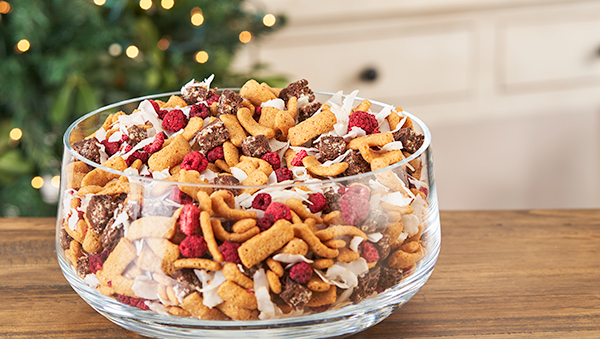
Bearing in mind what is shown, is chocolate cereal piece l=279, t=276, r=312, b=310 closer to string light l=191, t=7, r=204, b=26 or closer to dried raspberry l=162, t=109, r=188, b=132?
dried raspberry l=162, t=109, r=188, b=132

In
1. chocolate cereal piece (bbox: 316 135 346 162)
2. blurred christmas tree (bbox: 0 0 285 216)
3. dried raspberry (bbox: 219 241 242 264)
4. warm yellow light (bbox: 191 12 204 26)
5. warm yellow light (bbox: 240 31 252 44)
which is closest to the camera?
dried raspberry (bbox: 219 241 242 264)

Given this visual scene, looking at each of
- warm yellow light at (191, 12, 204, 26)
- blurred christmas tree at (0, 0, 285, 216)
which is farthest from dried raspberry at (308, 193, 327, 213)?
warm yellow light at (191, 12, 204, 26)

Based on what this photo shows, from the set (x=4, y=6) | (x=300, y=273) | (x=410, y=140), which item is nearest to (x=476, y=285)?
(x=410, y=140)

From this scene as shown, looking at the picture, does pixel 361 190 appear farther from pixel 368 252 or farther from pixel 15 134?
pixel 15 134

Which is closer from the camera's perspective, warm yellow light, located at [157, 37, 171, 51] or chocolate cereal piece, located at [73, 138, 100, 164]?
chocolate cereal piece, located at [73, 138, 100, 164]

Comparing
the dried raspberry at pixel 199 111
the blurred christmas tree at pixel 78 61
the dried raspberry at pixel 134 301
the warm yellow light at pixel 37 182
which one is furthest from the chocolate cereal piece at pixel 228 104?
the warm yellow light at pixel 37 182

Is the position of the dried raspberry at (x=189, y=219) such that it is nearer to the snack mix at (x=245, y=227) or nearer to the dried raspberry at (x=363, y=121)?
the snack mix at (x=245, y=227)

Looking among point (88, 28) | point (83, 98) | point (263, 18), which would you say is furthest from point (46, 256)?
point (263, 18)
